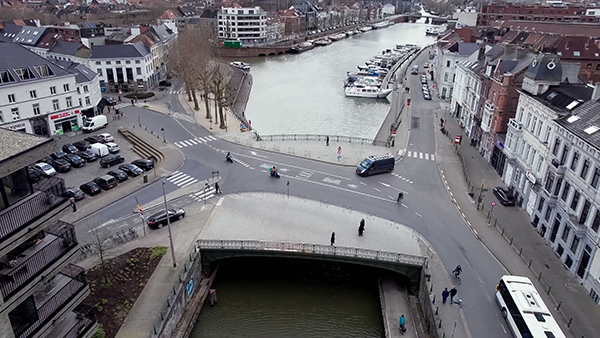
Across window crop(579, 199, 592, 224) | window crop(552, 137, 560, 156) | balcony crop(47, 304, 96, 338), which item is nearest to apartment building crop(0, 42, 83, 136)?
balcony crop(47, 304, 96, 338)

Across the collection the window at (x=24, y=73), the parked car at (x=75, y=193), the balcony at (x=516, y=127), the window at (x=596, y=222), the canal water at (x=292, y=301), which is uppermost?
the window at (x=24, y=73)

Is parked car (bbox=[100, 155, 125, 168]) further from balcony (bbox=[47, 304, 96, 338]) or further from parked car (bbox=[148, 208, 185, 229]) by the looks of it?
balcony (bbox=[47, 304, 96, 338])

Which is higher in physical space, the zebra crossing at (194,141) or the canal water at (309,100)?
the zebra crossing at (194,141)

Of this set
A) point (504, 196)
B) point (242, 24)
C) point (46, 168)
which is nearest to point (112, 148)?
point (46, 168)

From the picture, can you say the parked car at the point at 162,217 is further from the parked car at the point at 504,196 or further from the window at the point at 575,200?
the window at the point at 575,200

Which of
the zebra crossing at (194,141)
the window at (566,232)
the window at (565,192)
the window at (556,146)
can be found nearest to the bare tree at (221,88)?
the zebra crossing at (194,141)
